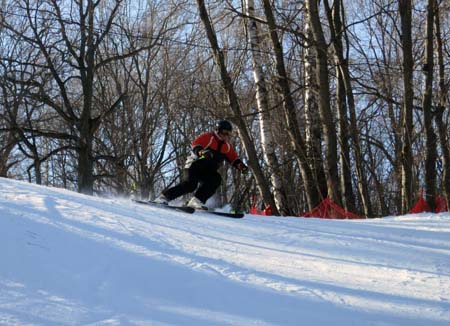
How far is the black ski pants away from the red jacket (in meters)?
0.12

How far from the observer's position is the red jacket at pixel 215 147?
28.6 feet

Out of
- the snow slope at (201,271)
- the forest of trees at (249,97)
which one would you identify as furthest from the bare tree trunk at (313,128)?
the snow slope at (201,271)

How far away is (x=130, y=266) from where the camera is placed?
4.44 m

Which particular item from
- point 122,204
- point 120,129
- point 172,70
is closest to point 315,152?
point 122,204

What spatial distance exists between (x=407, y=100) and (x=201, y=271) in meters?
8.67

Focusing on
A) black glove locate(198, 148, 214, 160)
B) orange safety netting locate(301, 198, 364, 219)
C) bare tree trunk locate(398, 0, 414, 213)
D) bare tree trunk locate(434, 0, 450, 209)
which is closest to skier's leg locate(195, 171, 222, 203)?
black glove locate(198, 148, 214, 160)

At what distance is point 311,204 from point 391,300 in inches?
371

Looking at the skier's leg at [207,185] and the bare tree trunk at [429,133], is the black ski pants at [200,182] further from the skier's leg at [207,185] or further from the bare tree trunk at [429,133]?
the bare tree trunk at [429,133]

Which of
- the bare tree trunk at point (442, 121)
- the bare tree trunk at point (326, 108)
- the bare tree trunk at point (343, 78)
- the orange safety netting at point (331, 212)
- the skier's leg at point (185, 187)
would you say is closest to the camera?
the skier's leg at point (185, 187)

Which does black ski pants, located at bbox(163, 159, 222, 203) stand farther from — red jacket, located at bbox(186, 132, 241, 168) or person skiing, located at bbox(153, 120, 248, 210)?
red jacket, located at bbox(186, 132, 241, 168)

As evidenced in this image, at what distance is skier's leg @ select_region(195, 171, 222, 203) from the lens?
8.90 meters

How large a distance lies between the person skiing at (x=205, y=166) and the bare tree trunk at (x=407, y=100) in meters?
4.73

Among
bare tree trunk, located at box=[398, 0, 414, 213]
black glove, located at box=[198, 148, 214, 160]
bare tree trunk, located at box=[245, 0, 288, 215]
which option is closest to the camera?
black glove, located at box=[198, 148, 214, 160]

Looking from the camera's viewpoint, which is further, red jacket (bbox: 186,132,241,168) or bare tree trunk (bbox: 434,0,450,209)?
bare tree trunk (bbox: 434,0,450,209)
